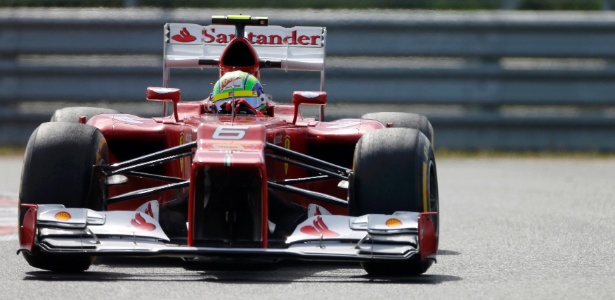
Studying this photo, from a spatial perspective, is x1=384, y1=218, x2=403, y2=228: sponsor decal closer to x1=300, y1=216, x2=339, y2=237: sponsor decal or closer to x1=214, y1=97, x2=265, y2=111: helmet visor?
x1=300, y1=216, x2=339, y2=237: sponsor decal

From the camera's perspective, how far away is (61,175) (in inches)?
311

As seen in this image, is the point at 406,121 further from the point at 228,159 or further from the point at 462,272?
the point at 228,159

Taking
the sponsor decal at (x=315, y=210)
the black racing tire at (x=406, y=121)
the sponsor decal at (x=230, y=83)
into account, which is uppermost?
the sponsor decal at (x=230, y=83)

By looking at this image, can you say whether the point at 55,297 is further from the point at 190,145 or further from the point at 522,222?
the point at 522,222

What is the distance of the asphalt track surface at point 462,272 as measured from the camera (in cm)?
705

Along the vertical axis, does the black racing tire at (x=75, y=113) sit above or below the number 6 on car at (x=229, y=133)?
below

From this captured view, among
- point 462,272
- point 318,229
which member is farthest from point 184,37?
point 462,272

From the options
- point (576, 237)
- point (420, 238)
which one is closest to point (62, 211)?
point (420, 238)

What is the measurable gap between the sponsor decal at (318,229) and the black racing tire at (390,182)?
→ 28 centimetres

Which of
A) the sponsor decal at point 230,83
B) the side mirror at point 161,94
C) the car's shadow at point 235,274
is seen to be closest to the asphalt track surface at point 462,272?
the car's shadow at point 235,274

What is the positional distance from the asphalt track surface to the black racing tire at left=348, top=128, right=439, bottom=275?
4.7 inches

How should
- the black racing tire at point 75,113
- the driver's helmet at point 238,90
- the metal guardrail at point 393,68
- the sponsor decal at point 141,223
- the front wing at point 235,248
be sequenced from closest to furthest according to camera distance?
1. the front wing at point 235,248
2. the sponsor decal at point 141,223
3. the driver's helmet at point 238,90
4. the black racing tire at point 75,113
5. the metal guardrail at point 393,68

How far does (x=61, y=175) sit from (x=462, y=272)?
2.32 m

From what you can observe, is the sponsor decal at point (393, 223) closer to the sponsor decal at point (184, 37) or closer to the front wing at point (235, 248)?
the front wing at point (235, 248)
